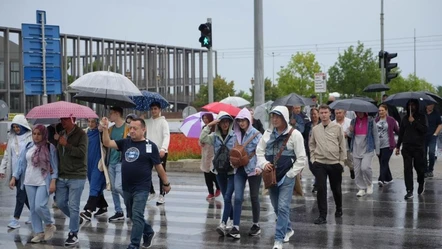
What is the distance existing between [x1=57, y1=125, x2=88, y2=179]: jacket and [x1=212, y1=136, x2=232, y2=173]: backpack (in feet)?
6.13

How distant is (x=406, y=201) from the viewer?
14508mm

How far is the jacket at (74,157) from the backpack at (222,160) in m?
1.87

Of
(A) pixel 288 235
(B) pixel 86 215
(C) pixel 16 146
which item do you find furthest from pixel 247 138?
(C) pixel 16 146

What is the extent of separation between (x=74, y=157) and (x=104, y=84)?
1.25 metres

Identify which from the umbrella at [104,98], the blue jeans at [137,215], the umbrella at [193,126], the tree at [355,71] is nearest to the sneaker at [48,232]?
the blue jeans at [137,215]

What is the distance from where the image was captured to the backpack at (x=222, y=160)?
10828 millimetres

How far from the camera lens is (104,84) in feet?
35.9

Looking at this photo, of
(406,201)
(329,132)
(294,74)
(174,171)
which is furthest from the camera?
(294,74)

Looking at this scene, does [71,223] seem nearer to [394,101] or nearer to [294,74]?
[394,101]

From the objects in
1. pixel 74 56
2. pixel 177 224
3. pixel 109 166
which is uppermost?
pixel 74 56

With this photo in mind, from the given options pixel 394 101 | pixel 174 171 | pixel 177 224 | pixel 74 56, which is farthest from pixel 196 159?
pixel 74 56

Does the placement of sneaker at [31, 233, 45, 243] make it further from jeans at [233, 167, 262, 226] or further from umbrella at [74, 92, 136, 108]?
jeans at [233, 167, 262, 226]

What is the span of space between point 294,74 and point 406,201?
5973cm

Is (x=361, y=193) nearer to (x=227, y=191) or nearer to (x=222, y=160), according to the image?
(x=227, y=191)
